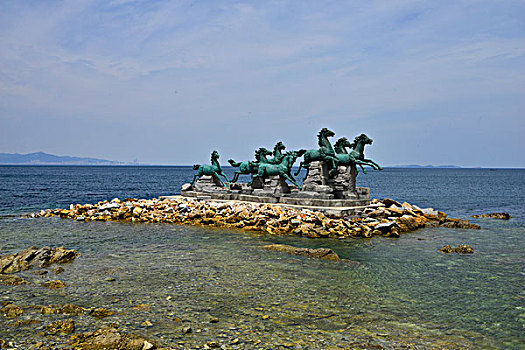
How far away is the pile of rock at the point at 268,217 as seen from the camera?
1677 cm

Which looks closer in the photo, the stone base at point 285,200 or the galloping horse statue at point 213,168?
the stone base at point 285,200

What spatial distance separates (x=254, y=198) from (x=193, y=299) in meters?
13.8

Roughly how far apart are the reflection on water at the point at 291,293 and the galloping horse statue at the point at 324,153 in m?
6.89

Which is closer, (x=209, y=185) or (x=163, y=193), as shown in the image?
(x=209, y=185)

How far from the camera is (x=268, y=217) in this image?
18.0 meters

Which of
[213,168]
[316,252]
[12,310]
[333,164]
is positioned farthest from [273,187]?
[12,310]

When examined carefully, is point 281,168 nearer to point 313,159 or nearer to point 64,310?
point 313,159

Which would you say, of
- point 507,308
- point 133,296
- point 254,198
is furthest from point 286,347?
point 254,198

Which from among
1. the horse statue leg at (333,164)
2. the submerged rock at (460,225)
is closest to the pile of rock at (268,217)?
the submerged rock at (460,225)

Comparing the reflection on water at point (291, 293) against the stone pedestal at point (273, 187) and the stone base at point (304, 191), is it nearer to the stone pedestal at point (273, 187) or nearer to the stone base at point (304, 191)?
the stone base at point (304, 191)

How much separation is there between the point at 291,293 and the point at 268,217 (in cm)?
947

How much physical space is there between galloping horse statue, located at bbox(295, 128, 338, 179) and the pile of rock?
120 inches

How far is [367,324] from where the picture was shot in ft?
23.0

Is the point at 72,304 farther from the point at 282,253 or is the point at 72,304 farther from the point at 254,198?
the point at 254,198
